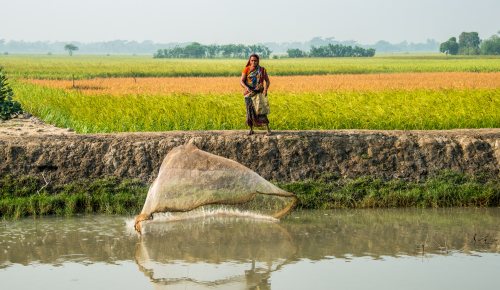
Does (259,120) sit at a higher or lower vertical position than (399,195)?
higher

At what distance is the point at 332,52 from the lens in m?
131

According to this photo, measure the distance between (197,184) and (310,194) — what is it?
2.53m

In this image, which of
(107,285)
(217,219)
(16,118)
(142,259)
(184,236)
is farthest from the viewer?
(16,118)

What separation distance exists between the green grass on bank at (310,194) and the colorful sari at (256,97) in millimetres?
1026

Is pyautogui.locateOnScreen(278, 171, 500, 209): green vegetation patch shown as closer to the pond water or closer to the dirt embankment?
the dirt embankment

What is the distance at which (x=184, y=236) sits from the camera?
9.62 meters

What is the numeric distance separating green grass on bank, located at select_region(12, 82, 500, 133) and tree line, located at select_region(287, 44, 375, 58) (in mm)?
106944

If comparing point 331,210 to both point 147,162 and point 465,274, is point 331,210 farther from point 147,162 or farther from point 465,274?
point 465,274

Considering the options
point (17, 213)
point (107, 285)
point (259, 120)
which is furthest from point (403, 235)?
point (17, 213)

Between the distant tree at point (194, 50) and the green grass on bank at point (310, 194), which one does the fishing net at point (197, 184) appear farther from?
the distant tree at point (194, 50)

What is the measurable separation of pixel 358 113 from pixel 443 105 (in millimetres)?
2419

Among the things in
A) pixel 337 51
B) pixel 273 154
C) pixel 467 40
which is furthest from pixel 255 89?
pixel 467 40

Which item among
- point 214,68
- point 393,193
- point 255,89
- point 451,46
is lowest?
point 451,46

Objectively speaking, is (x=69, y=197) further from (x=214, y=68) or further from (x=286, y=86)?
(x=214, y=68)
